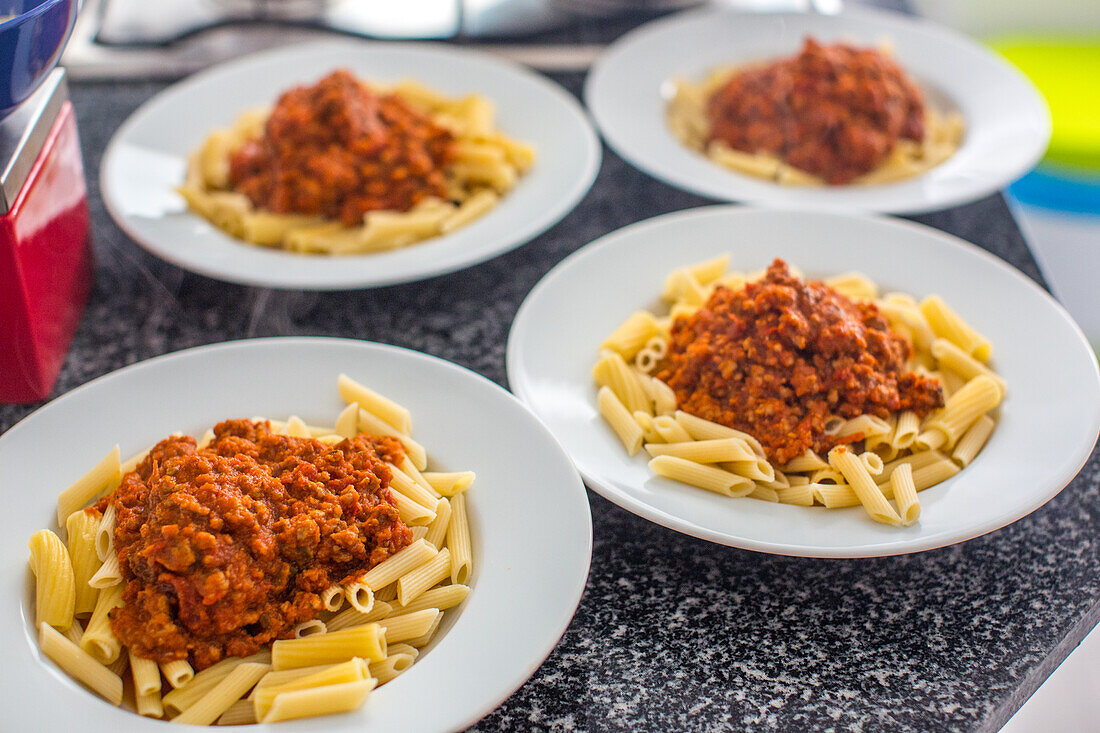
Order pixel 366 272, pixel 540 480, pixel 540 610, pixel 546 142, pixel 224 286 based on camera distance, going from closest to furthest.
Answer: pixel 540 610
pixel 540 480
pixel 366 272
pixel 224 286
pixel 546 142

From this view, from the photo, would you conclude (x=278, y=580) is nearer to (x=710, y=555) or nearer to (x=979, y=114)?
(x=710, y=555)

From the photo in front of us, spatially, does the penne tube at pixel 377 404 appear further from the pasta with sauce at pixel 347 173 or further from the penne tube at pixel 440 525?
the pasta with sauce at pixel 347 173

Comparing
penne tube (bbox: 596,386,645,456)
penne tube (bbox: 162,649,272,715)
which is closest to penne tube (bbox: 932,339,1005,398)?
penne tube (bbox: 596,386,645,456)

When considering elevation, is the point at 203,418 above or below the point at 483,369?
above

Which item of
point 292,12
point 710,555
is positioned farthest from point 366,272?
point 292,12

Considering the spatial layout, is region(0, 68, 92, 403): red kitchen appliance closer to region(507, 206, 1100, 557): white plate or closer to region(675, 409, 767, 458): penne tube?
region(507, 206, 1100, 557): white plate

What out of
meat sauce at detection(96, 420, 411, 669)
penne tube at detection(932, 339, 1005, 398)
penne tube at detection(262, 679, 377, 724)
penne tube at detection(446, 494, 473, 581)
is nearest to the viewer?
penne tube at detection(262, 679, 377, 724)

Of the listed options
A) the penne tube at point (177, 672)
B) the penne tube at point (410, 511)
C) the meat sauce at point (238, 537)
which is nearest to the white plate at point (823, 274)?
the penne tube at point (410, 511)
